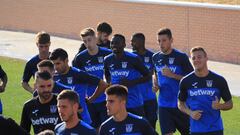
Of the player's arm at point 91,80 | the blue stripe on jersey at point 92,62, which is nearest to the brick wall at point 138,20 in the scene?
the blue stripe on jersey at point 92,62

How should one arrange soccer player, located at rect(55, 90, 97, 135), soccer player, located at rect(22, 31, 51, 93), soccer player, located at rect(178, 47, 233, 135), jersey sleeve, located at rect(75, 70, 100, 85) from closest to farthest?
soccer player, located at rect(55, 90, 97, 135) < soccer player, located at rect(178, 47, 233, 135) < jersey sleeve, located at rect(75, 70, 100, 85) < soccer player, located at rect(22, 31, 51, 93)

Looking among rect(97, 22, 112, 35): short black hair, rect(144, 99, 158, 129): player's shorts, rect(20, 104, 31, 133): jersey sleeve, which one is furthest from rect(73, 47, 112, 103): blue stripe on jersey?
rect(20, 104, 31, 133): jersey sleeve

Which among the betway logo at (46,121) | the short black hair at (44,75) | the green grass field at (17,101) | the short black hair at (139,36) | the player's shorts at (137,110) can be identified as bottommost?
the green grass field at (17,101)

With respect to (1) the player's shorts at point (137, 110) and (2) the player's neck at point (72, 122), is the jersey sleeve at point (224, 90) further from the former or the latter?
(2) the player's neck at point (72, 122)

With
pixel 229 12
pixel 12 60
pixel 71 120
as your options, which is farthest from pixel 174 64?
pixel 12 60

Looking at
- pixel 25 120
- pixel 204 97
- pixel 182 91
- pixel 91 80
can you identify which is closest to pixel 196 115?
pixel 204 97

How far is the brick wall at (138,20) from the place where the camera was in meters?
24.4

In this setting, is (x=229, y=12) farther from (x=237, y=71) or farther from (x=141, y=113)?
(x=141, y=113)

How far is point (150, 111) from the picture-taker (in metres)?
14.2

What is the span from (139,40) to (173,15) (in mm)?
12334

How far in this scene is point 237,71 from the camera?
74.1 ft

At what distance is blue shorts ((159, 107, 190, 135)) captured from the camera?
13.5 m

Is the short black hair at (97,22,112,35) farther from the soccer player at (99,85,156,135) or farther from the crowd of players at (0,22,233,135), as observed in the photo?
the soccer player at (99,85,156,135)

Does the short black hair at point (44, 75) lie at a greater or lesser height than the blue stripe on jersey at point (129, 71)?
greater
